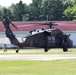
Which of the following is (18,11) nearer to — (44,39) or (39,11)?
(39,11)

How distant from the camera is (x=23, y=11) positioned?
140375 millimetres

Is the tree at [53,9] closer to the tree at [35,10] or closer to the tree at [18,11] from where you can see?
the tree at [35,10]

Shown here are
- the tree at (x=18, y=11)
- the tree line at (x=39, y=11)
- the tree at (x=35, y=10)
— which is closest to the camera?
the tree line at (x=39, y=11)

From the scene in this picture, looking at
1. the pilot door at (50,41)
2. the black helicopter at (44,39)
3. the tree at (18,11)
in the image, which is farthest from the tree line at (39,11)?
the black helicopter at (44,39)

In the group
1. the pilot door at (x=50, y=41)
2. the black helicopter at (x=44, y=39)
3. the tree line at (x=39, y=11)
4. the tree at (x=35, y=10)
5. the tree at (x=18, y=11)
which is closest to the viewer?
the black helicopter at (x=44, y=39)

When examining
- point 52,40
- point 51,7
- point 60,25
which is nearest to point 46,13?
point 51,7

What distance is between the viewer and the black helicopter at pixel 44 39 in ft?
180

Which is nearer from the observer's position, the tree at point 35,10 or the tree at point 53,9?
the tree at point 53,9

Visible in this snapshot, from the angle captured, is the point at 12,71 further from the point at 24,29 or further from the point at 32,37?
the point at 24,29

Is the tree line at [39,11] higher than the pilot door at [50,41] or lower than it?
lower

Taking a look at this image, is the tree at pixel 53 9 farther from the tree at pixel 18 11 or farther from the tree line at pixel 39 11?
the tree at pixel 18 11

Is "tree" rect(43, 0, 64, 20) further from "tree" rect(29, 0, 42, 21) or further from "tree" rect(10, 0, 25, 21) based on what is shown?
"tree" rect(10, 0, 25, 21)

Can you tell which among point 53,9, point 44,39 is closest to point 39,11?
point 53,9

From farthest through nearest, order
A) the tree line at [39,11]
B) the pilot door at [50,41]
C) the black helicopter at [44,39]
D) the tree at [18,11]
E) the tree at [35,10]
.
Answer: the tree at [18,11] → the tree at [35,10] → the tree line at [39,11] → the pilot door at [50,41] → the black helicopter at [44,39]
